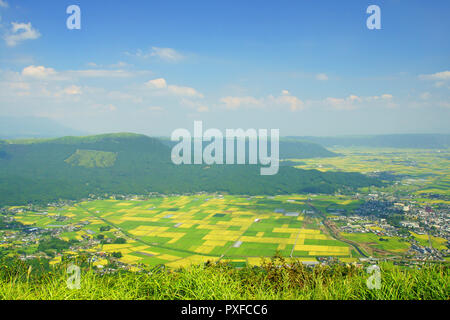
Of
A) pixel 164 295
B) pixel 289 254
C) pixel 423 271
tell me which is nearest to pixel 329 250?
pixel 289 254

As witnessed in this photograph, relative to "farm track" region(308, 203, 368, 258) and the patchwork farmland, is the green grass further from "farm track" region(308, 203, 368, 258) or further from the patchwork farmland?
"farm track" region(308, 203, 368, 258)

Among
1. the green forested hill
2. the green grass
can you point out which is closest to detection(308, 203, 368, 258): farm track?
the green forested hill

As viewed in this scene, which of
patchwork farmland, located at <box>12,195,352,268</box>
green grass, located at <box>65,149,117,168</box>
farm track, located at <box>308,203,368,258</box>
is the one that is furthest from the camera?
green grass, located at <box>65,149,117,168</box>

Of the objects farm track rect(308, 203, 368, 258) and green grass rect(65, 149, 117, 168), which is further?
green grass rect(65, 149, 117, 168)

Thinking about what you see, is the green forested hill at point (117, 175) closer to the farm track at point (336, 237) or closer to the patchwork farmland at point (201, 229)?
the patchwork farmland at point (201, 229)

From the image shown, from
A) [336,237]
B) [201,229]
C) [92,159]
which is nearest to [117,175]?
[92,159]

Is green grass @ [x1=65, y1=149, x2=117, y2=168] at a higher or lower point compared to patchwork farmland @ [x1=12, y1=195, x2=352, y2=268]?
higher
